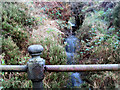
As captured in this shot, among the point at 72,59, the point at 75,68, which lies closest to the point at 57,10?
the point at 72,59

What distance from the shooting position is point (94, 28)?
441cm

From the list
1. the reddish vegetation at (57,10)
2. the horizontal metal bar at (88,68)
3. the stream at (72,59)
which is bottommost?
the stream at (72,59)

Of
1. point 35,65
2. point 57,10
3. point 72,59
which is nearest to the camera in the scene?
point 35,65

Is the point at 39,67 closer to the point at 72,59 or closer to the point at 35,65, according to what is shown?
the point at 35,65

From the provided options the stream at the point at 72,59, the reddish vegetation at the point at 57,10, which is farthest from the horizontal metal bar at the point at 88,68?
the reddish vegetation at the point at 57,10

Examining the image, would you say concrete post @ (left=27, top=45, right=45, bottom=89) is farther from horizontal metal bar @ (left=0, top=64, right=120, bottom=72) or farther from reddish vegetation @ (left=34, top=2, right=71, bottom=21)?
reddish vegetation @ (left=34, top=2, right=71, bottom=21)

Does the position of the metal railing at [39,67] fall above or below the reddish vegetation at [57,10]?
below

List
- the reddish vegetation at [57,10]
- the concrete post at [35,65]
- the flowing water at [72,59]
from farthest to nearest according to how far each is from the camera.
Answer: the reddish vegetation at [57,10] < the flowing water at [72,59] < the concrete post at [35,65]

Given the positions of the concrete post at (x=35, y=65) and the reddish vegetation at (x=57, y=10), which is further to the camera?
the reddish vegetation at (x=57, y=10)

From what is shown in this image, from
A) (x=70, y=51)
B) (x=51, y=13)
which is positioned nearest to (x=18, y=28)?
(x=70, y=51)

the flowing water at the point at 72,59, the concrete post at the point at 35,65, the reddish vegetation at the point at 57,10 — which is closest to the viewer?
the concrete post at the point at 35,65

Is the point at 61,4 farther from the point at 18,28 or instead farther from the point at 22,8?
the point at 18,28

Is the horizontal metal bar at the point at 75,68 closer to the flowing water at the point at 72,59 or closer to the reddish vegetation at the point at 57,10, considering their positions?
the flowing water at the point at 72,59

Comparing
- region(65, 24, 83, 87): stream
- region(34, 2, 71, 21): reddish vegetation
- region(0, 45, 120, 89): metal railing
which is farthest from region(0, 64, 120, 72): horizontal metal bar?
region(34, 2, 71, 21): reddish vegetation
